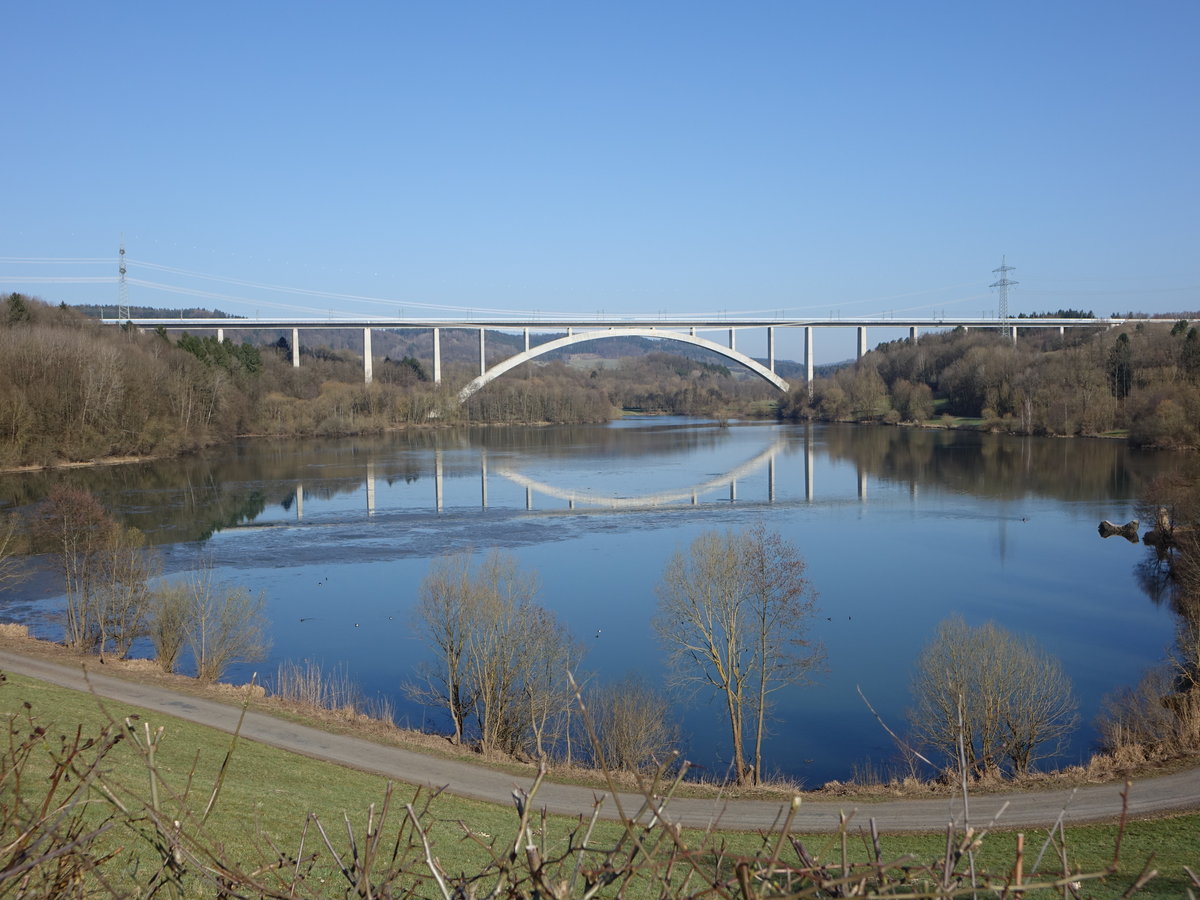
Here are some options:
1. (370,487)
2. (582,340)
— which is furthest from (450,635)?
(582,340)

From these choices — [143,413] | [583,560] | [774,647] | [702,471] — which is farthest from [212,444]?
[774,647]

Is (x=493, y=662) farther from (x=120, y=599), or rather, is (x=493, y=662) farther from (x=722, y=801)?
(x=120, y=599)

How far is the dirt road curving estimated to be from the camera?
7355 mm

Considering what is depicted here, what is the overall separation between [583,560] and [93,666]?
910 centimetres

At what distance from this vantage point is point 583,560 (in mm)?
18453

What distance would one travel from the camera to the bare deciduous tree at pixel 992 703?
9.59 m

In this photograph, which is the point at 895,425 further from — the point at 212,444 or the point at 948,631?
the point at 948,631

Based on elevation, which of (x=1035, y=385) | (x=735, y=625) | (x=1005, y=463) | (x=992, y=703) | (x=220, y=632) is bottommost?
(x=992, y=703)

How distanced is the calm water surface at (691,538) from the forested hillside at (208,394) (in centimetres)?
210

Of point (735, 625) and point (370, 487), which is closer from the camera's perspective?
point (735, 625)

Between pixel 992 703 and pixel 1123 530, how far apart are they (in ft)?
41.0

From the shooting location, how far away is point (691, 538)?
20.0 m

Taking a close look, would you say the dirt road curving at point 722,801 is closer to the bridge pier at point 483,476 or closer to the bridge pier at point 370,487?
the bridge pier at point 370,487

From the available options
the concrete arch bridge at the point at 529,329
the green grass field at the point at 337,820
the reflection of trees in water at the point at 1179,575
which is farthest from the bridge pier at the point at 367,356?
the green grass field at the point at 337,820
